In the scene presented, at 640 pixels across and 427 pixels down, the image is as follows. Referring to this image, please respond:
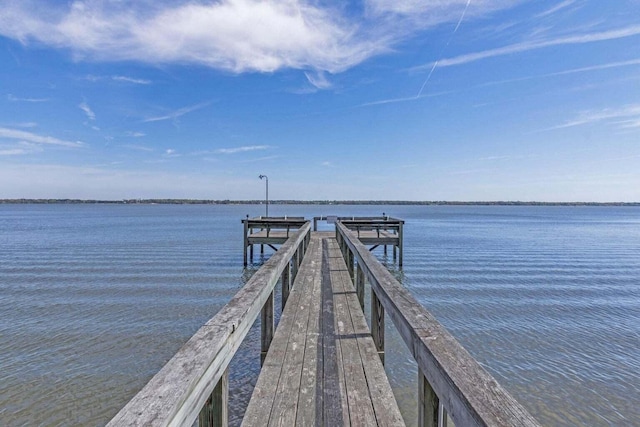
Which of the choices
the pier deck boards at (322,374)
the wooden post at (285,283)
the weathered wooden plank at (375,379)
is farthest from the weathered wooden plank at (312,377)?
the wooden post at (285,283)

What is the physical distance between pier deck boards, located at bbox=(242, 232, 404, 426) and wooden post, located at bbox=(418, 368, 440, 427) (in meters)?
0.49

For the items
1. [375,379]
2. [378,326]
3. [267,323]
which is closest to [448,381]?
[375,379]

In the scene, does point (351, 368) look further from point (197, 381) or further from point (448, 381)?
point (197, 381)

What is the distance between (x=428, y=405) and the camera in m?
1.93

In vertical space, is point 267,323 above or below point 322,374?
above

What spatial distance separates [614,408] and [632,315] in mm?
5473

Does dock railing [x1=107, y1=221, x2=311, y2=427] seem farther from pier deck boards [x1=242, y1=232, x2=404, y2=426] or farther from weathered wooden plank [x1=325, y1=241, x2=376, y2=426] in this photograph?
weathered wooden plank [x1=325, y1=241, x2=376, y2=426]

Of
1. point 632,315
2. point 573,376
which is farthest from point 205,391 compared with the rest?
point 632,315

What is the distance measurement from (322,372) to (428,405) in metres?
1.32

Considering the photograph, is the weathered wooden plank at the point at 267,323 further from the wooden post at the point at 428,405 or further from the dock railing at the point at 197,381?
the wooden post at the point at 428,405

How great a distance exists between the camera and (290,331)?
12.9 feet

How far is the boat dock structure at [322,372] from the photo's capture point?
1.31 meters

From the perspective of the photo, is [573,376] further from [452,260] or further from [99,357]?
[452,260]

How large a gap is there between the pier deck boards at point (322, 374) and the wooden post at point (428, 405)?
489 millimetres
